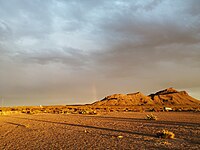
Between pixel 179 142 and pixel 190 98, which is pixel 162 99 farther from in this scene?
pixel 179 142

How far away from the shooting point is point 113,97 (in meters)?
177

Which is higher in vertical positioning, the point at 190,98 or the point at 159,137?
the point at 190,98

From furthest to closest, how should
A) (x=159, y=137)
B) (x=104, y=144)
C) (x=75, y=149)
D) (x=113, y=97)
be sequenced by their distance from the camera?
(x=113, y=97) < (x=159, y=137) < (x=104, y=144) < (x=75, y=149)

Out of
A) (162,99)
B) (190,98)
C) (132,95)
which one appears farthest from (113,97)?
(190,98)

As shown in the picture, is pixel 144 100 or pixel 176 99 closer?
pixel 176 99

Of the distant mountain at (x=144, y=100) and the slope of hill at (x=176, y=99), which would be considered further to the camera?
the distant mountain at (x=144, y=100)

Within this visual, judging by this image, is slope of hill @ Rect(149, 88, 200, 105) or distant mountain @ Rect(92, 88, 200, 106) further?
distant mountain @ Rect(92, 88, 200, 106)

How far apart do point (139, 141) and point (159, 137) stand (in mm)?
1801

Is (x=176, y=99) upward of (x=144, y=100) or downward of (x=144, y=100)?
downward

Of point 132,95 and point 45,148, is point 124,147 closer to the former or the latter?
point 45,148

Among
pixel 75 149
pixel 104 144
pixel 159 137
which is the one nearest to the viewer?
pixel 75 149

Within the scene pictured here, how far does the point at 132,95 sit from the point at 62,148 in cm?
16804

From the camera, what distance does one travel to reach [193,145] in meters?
12.5

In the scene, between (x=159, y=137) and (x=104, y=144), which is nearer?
(x=104, y=144)
